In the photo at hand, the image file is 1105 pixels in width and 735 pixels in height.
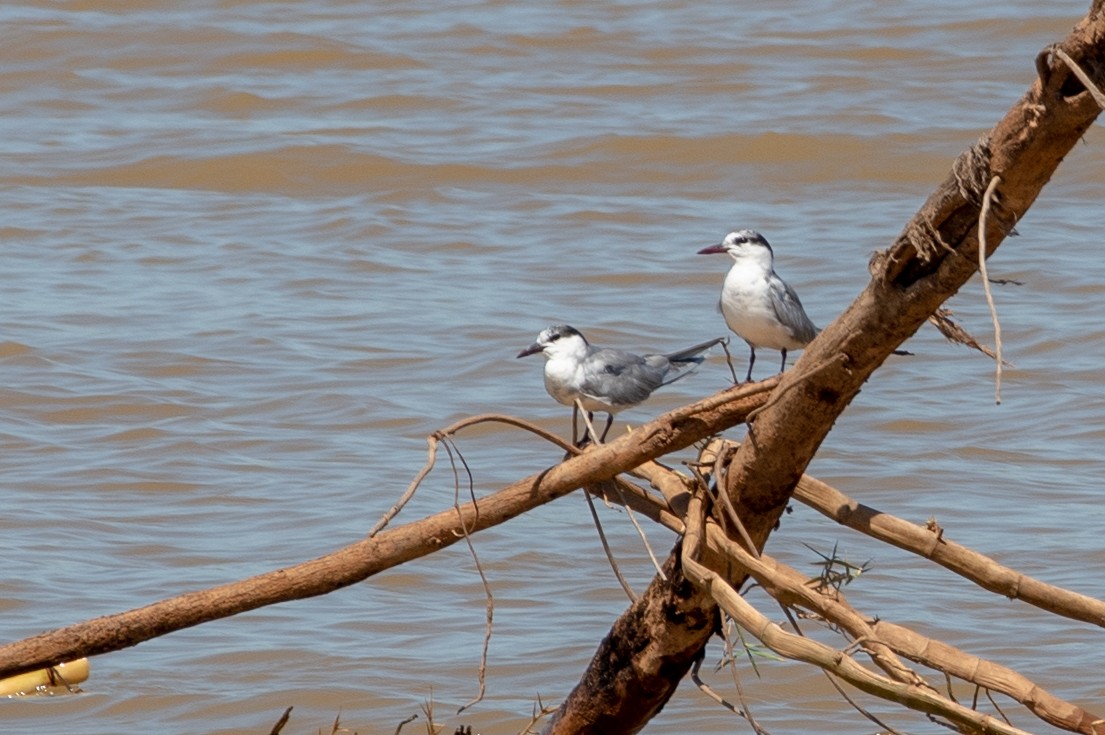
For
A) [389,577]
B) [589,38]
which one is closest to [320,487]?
[389,577]

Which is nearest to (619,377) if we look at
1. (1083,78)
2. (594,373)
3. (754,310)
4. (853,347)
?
(594,373)

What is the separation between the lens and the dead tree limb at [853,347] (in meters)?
3.41

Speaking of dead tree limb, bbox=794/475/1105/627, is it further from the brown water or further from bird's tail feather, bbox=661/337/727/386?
the brown water

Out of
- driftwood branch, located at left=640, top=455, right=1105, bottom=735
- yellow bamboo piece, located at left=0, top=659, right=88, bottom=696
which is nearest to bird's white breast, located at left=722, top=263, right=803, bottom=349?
driftwood branch, located at left=640, top=455, right=1105, bottom=735

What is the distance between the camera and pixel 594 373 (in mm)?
5336

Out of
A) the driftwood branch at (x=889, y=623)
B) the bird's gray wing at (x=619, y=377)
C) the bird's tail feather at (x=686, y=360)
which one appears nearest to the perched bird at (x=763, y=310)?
the bird's tail feather at (x=686, y=360)

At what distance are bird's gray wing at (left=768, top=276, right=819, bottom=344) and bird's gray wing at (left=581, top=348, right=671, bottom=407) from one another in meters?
0.39

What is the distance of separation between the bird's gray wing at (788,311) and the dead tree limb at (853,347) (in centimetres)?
127

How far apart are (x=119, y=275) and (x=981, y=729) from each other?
8.16 metres

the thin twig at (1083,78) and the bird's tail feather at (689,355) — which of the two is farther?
the bird's tail feather at (689,355)

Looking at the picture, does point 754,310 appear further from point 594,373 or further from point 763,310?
point 594,373

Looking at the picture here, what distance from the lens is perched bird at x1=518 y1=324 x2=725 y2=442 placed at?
5.29 meters

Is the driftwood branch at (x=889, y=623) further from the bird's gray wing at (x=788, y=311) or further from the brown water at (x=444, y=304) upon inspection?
the brown water at (x=444, y=304)

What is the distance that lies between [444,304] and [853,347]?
658cm
